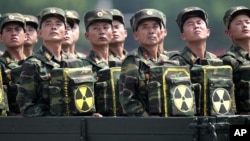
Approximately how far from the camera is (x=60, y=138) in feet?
18.9

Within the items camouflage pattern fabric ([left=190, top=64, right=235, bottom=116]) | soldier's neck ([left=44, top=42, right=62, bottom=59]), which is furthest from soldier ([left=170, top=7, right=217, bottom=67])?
soldier's neck ([left=44, top=42, right=62, bottom=59])

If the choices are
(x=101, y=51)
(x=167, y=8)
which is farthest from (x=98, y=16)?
(x=167, y=8)

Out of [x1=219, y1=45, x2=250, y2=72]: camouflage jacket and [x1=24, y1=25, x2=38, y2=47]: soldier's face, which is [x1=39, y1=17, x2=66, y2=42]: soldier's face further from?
[x1=24, y1=25, x2=38, y2=47]: soldier's face

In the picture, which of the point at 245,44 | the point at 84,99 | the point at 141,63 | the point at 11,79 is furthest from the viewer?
the point at 11,79

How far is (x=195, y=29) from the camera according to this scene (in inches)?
254

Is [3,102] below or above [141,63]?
below

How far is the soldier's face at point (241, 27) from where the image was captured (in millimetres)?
6602

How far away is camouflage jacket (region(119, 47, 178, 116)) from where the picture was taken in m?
6.01

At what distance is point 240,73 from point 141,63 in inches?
27.0

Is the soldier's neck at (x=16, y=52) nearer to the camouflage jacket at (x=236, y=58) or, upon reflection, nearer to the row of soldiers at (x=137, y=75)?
the row of soldiers at (x=137, y=75)

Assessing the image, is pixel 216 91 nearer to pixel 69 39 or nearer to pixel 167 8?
pixel 69 39

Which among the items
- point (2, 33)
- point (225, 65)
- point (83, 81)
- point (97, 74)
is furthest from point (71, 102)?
point (2, 33)

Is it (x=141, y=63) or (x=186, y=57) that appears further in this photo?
(x=186, y=57)

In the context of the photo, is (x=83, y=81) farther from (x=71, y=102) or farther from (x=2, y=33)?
(x=2, y=33)
